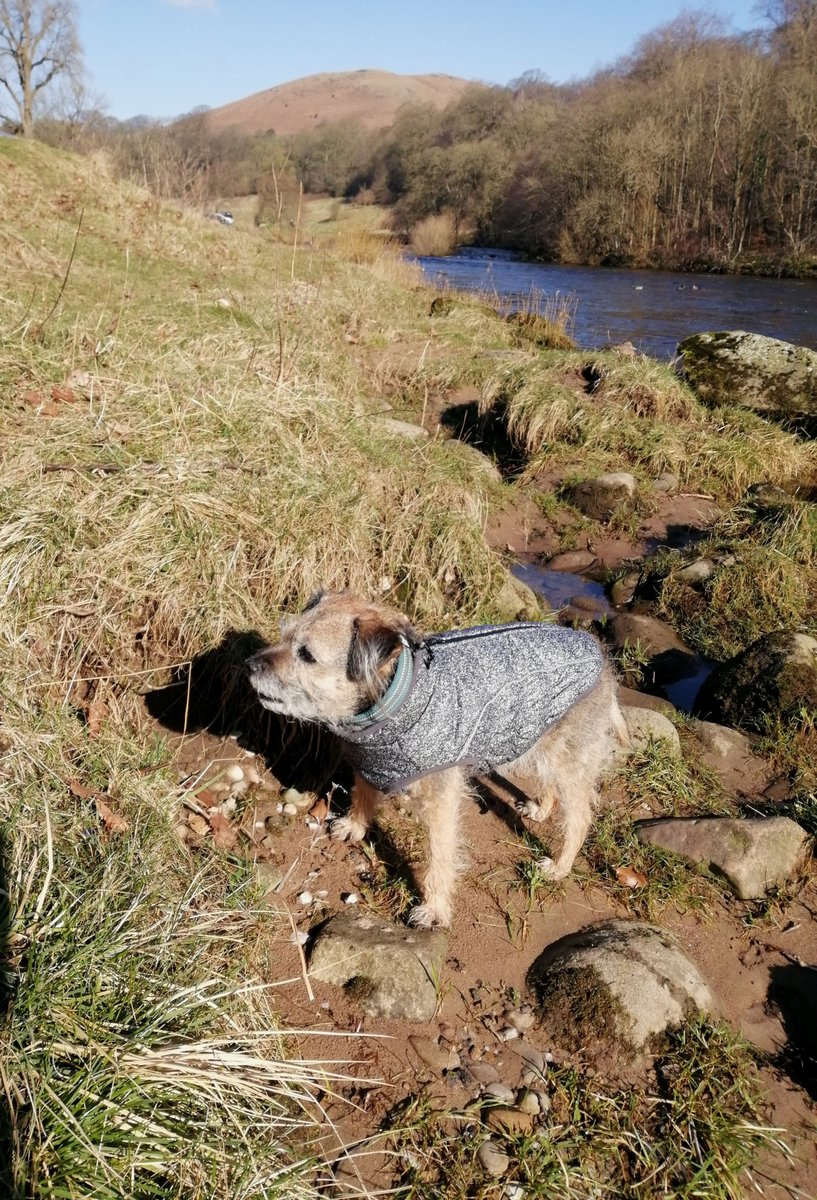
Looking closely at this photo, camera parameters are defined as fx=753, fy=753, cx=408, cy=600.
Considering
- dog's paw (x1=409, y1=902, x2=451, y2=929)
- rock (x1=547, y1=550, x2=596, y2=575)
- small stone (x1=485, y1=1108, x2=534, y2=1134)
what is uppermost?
rock (x1=547, y1=550, x2=596, y2=575)

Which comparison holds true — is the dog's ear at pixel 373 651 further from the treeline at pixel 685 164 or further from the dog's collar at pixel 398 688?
the treeline at pixel 685 164

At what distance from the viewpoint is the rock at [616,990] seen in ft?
10.5

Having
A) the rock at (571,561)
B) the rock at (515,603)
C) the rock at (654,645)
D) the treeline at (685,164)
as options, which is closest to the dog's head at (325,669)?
the rock at (515,603)

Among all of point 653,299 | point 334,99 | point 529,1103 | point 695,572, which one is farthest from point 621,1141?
point 334,99

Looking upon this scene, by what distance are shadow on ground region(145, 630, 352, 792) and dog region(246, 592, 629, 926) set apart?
702mm

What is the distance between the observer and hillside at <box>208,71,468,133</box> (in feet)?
290

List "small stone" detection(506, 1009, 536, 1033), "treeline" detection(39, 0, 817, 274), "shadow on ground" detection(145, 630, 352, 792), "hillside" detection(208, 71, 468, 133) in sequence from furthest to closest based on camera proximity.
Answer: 1. "hillside" detection(208, 71, 468, 133)
2. "treeline" detection(39, 0, 817, 274)
3. "shadow on ground" detection(145, 630, 352, 792)
4. "small stone" detection(506, 1009, 536, 1033)

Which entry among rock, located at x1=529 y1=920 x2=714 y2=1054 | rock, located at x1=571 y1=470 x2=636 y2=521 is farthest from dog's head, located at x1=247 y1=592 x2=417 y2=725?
rock, located at x1=571 y1=470 x2=636 y2=521

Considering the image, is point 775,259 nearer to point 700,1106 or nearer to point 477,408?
point 477,408

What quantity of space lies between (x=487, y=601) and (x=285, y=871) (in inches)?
110

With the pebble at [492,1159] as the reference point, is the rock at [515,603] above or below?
above

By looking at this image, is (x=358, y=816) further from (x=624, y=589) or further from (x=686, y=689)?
(x=624, y=589)

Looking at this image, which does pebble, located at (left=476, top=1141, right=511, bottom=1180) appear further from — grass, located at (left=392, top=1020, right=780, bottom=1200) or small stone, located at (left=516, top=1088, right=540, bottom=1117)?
small stone, located at (left=516, top=1088, right=540, bottom=1117)

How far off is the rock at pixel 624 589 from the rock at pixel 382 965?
462 cm
